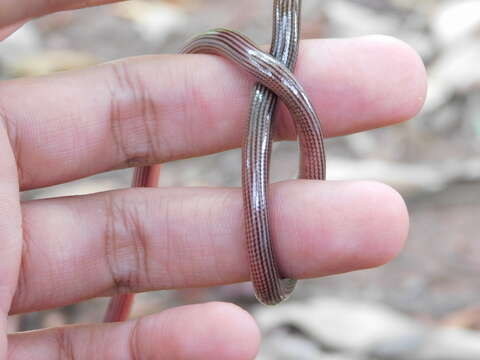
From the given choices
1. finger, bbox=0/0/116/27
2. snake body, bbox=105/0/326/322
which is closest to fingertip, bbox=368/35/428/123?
snake body, bbox=105/0/326/322

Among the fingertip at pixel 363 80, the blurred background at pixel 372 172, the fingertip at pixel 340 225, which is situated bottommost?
the blurred background at pixel 372 172

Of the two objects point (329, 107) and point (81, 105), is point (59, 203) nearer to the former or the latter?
point (81, 105)

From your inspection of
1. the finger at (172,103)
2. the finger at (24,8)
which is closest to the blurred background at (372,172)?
the finger at (172,103)

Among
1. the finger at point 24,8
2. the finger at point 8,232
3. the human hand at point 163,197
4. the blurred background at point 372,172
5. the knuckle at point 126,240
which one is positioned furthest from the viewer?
the blurred background at point 372,172

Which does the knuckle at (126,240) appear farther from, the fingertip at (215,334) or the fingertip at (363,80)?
the fingertip at (363,80)

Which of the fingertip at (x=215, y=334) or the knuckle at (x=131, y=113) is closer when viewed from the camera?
the fingertip at (x=215, y=334)

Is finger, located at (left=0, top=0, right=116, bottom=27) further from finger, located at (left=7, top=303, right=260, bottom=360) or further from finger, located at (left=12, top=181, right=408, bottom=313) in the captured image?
finger, located at (left=7, top=303, right=260, bottom=360)

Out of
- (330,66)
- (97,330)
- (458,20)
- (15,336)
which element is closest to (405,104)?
(330,66)
